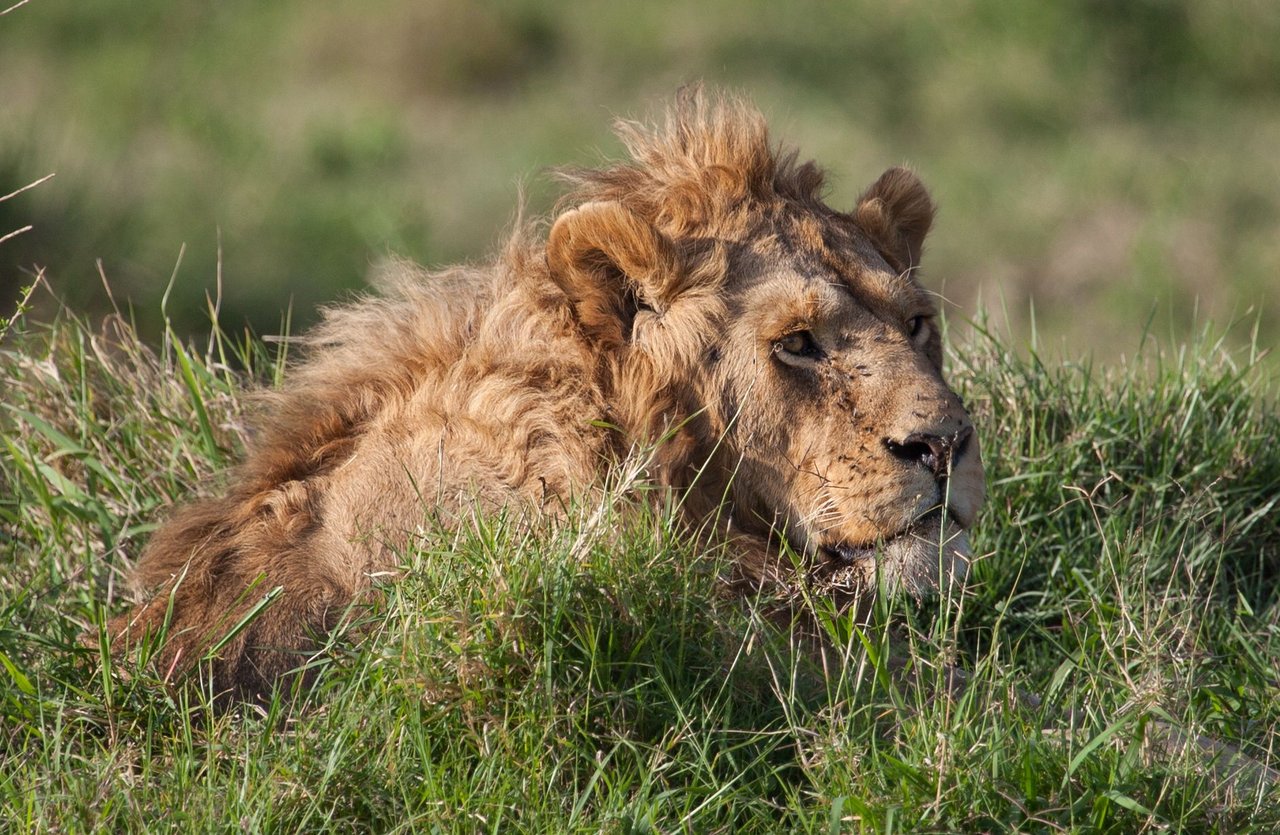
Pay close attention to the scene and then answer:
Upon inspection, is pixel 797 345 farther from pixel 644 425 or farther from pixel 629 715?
pixel 629 715

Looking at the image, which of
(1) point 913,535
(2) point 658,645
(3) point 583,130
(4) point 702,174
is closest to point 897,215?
(4) point 702,174

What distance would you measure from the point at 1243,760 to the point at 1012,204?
29.1 feet

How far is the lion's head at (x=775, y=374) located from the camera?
11.8 ft

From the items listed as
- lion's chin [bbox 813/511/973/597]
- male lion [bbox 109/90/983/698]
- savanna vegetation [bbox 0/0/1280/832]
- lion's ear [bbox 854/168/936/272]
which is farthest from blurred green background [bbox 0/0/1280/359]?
lion's chin [bbox 813/511/973/597]

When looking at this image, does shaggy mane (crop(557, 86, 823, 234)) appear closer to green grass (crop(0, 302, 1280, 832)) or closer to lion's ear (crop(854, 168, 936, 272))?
A: lion's ear (crop(854, 168, 936, 272))

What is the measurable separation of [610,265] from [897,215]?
0.96 m

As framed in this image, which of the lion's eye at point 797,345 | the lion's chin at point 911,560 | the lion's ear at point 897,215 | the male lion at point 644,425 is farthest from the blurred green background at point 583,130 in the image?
the lion's chin at point 911,560

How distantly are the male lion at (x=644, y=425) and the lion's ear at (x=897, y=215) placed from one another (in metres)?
0.18

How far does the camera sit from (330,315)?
13.9 feet

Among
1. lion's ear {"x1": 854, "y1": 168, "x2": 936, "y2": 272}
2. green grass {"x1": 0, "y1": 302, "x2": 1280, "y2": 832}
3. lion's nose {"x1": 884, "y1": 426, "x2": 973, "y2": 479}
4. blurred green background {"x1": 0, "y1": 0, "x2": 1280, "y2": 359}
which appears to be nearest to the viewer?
green grass {"x1": 0, "y1": 302, "x2": 1280, "y2": 832}

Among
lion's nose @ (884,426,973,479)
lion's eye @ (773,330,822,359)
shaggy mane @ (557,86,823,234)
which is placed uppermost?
shaggy mane @ (557,86,823,234)

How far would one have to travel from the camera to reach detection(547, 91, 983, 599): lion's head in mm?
3592

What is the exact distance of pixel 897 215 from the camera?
4.30 m

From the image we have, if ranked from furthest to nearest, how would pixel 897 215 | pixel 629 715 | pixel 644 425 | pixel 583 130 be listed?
pixel 583 130 < pixel 897 215 < pixel 644 425 < pixel 629 715
